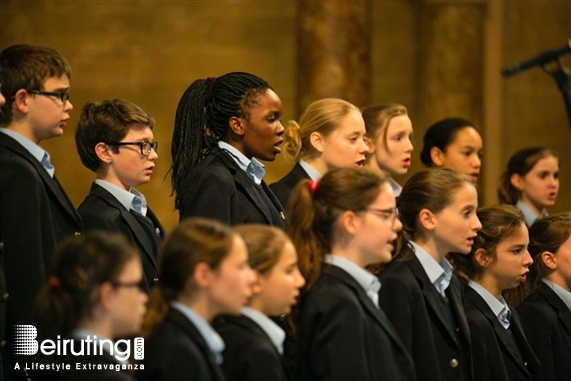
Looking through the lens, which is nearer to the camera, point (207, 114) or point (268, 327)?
point (268, 327)

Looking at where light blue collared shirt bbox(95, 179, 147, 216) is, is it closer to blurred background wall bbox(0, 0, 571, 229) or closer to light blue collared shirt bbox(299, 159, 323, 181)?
light blue collared shirt bbox(299, 159, 323, 181)

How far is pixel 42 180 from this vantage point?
3799 millimetres

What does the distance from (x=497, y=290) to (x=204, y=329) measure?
1.96m

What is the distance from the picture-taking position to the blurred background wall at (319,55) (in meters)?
7.52

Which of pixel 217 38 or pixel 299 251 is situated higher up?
pixel 217 38

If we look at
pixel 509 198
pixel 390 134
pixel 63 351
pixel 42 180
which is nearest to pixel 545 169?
pixel 509 198

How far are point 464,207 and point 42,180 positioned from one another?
163 centimetres

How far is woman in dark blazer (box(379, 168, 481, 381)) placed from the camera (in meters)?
4.08

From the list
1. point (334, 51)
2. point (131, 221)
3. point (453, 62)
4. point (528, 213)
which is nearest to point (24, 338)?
point (131, 221)

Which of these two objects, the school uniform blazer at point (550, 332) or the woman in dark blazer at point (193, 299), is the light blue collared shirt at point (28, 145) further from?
the school uniform blazer at point (550, 332)

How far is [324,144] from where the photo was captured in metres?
5.05

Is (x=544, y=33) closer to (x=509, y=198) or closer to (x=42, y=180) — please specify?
(x=509, y=198)

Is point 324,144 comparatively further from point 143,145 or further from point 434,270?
point 434,270

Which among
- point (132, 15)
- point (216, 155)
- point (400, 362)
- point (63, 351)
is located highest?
point (132, 15)
